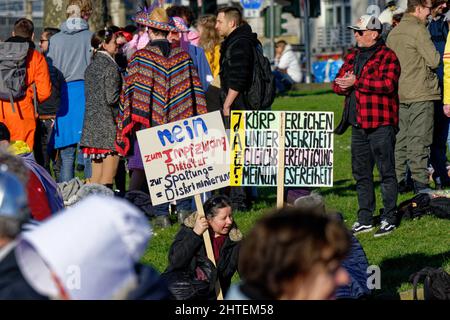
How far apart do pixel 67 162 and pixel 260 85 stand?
2.33 metres

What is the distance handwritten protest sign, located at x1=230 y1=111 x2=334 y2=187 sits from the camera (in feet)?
32.2

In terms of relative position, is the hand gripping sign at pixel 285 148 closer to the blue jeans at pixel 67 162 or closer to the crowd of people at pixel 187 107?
the crowd of people at pixel 187 107

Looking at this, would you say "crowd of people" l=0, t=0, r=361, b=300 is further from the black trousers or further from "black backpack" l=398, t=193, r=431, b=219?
"black backpack" l=398, t=193, r=431, b=219

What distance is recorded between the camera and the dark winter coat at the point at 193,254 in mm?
8275

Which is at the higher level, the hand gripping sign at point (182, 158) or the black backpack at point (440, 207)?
the hand gripping sign at point (182, 158)

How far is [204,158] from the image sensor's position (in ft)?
30.8

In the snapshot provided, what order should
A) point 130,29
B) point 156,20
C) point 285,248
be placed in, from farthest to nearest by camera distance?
point 130,29 → point 156,20 → point 285,248

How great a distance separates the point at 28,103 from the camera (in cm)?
1198

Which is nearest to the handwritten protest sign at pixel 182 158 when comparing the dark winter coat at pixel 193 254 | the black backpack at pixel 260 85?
the dark winter coat at pixel 193 254

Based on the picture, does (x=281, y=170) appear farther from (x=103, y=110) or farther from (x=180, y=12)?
(x=180, y=12)

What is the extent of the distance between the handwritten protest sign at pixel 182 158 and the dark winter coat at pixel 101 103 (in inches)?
107

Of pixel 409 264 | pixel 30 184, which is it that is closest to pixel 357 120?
pixel 409 264

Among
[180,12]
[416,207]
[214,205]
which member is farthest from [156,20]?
[214,205]
